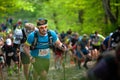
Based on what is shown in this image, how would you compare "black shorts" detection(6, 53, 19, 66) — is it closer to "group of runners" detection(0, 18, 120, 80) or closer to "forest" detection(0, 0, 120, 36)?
"group of runners" detection(0, 18, 120, 80)

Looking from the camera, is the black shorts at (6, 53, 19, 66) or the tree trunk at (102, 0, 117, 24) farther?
the tree trunk at (102, 0, 117, 24)

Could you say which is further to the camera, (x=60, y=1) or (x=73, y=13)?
(x=60, y=1)

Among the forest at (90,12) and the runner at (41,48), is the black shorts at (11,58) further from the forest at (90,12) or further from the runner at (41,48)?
the forest at (90,12)

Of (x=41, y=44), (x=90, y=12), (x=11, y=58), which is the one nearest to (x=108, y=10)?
(x=90, y=12)

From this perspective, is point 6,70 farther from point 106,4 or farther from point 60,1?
point 60,1

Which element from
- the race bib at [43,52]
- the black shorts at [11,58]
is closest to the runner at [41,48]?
the race bib at [43,52]

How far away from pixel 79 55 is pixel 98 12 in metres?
12.1

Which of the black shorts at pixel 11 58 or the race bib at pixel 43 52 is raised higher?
the race bib at pixel 43 52

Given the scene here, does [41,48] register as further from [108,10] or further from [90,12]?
[90,12]

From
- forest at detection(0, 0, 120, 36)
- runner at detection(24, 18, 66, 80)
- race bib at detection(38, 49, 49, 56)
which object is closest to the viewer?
runner at detection(24, 18, 66, 80)

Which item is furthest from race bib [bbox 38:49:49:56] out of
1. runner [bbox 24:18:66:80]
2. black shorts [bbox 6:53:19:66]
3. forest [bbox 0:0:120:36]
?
forest [bbox 0:0:120:36]

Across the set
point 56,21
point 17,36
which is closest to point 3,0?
point 17,36

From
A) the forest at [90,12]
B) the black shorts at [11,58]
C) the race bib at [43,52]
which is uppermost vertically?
the race bib at [43,52]

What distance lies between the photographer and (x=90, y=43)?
20.8 meters
